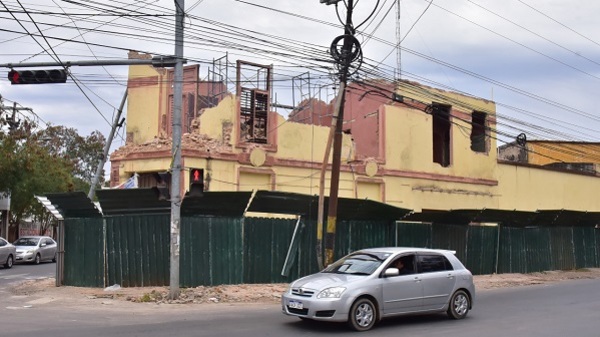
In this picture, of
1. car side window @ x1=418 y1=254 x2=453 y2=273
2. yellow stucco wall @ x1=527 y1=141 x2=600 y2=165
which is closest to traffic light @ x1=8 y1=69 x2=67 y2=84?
car side window @ x1=418 y1=254 x2=453 y2=273

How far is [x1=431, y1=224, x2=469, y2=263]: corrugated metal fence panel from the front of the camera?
23438 millimetres

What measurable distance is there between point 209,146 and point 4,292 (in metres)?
8.80

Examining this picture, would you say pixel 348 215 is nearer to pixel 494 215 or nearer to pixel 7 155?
pixel 494 215

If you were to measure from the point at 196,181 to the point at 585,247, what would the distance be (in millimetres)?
22240

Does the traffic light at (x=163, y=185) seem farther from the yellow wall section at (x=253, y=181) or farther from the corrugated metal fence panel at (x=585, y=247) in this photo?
the corrugated metal fence panel at (x=585, y=247)

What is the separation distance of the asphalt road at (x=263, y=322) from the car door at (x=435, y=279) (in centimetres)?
42

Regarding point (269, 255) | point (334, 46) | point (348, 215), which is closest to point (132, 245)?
point (269, 255)

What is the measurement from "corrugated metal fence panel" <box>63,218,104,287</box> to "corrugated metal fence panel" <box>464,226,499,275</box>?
43.8 ft

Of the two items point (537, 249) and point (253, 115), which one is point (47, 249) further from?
point (537, 249)

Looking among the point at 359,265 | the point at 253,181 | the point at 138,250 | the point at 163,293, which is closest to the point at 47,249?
the point at 253,181

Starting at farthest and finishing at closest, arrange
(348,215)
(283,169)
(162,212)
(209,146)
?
1. (283,169)
2. (209,146)
3. (348,215)
4. (162,212)

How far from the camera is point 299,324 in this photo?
11961 millimetres

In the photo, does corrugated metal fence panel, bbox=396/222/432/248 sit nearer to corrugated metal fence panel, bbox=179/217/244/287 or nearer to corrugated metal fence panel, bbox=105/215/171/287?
corrugated metal fence panel, bbox=179/217/244/287

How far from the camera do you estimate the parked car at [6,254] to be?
28.7 metres
